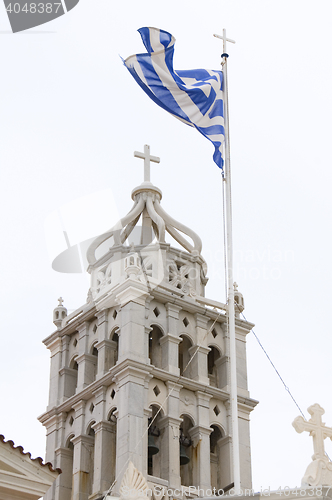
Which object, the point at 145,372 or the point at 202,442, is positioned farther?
the point at 202,442

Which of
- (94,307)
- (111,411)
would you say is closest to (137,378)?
(111,411)

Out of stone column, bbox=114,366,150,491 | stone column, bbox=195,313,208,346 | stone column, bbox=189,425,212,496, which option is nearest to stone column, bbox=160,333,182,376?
stone column, bbox=195,313,208,346

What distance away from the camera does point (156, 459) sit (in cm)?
3841

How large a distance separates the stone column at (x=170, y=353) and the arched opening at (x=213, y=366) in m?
2.33

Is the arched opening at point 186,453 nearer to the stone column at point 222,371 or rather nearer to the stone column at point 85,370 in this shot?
the stone column at point 222,371

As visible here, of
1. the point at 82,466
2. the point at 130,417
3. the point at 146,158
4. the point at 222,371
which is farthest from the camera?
the point at 146,158

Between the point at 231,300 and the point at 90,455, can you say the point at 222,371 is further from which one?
the point at 231,300

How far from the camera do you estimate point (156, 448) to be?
37.9 meters

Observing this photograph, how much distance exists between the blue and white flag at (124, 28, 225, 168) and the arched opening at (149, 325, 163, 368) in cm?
1145

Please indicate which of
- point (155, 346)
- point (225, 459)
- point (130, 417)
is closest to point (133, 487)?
point (130, 417)

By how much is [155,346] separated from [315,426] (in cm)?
1851

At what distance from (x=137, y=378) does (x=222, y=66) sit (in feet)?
38.5

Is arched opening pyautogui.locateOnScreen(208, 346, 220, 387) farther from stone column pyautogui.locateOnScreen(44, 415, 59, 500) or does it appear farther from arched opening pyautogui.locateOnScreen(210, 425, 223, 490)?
stone column pyautogui.locateOnScreen(44, 415, 59, 500)

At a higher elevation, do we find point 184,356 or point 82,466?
point 184,356
